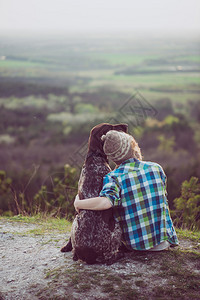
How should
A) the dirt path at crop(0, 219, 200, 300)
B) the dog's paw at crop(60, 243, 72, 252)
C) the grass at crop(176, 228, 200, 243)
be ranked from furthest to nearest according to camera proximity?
the grass at crop(176, 228, 200, 243)
the dog's paw at crop(60, 243, 72, 252)
the dirt path at crop(0, 219, 200, 300)

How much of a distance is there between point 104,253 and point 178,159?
1712 centimetres

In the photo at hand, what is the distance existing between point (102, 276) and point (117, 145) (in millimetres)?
1192

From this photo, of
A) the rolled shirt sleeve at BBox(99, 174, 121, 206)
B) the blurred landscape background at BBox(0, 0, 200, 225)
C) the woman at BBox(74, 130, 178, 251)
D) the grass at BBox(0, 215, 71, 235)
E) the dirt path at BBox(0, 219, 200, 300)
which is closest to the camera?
the dirt path at BBox(0, 219, 200, 300)

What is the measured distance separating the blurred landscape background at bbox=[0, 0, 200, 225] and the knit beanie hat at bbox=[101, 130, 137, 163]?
13.3m

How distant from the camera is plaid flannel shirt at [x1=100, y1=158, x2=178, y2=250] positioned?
10.5 feet

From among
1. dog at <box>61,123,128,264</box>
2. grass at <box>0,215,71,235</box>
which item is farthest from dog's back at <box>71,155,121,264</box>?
grass at <box>0,215,71,235</box>

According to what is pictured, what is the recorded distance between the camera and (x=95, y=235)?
3.13 m

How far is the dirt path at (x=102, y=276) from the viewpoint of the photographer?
114 inches

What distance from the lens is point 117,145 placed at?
3.11 m

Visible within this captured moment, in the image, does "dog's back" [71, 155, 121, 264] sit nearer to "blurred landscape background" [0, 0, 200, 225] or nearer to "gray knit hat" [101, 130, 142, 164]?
"gray knit hat" [101, 130, 142, 164]

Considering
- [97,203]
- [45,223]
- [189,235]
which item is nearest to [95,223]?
[97,203]

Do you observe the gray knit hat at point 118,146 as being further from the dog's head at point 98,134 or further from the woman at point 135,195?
the dog's head at point 98,134

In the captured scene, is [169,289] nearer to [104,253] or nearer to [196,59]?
[104,253]

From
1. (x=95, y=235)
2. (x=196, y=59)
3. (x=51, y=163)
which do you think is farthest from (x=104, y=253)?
(x=196, y=59)
